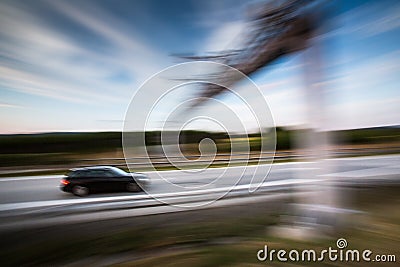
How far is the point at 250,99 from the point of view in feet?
4.08

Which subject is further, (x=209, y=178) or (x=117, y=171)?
Answer: (x=209, y=178)

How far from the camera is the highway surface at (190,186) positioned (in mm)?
1145

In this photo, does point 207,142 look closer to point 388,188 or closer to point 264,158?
point 264,158

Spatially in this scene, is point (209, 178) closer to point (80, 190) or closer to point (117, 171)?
point (117, 171)

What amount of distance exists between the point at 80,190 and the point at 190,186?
1.66 feet

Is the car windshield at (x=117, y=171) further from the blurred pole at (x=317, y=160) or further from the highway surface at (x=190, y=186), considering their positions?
the blurred pole at (x=317, y=160)

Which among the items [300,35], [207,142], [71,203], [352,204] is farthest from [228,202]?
[300,35]

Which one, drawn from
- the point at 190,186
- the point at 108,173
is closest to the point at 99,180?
the point at 108,173

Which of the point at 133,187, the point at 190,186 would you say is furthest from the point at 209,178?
the point at 133,187

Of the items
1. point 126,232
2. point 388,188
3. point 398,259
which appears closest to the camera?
point 398,259

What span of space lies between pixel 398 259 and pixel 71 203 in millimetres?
1543

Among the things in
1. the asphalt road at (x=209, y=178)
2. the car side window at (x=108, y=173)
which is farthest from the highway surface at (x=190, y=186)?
the car side window at (x=108, y=173)

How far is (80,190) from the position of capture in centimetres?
117

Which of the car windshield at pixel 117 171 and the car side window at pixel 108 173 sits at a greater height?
the car windshield at pixel 117 171
